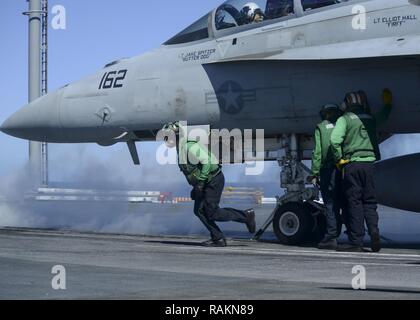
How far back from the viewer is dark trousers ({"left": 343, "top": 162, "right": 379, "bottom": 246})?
37.3ft

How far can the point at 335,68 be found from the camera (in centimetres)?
1245

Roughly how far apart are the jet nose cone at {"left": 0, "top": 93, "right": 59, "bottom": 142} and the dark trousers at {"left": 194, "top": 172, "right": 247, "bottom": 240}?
13.4ft

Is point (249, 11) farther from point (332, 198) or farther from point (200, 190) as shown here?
point (332, 198)

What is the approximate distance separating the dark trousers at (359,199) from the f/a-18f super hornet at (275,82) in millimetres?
1195

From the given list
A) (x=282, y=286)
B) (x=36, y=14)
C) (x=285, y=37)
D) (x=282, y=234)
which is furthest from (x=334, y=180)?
(x=36, y=14)

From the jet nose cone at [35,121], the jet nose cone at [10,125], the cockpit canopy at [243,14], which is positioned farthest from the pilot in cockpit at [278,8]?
the jet nose cone at [10,125]

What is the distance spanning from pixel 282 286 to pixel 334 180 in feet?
16.1

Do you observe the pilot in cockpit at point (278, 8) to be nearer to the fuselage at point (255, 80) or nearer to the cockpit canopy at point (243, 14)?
the cockpit canopy at point (243, 14)

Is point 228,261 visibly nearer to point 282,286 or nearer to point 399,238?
point 282,286

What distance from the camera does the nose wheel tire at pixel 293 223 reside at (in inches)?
506

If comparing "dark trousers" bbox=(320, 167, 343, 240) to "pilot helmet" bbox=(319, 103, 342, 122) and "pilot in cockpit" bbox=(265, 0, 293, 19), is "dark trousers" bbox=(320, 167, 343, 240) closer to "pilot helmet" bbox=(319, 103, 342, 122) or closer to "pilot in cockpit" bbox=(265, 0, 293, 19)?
"pilot helmet" bbox=(319, 103, 342, 122)

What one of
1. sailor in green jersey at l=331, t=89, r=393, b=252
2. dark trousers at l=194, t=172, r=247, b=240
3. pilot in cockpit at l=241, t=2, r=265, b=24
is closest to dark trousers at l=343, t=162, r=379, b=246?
sailor in green jersey at l=331, t=89, r=393, b=252

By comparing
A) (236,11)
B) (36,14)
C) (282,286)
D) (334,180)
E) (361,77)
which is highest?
(36,14)

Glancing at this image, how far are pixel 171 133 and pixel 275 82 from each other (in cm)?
173
